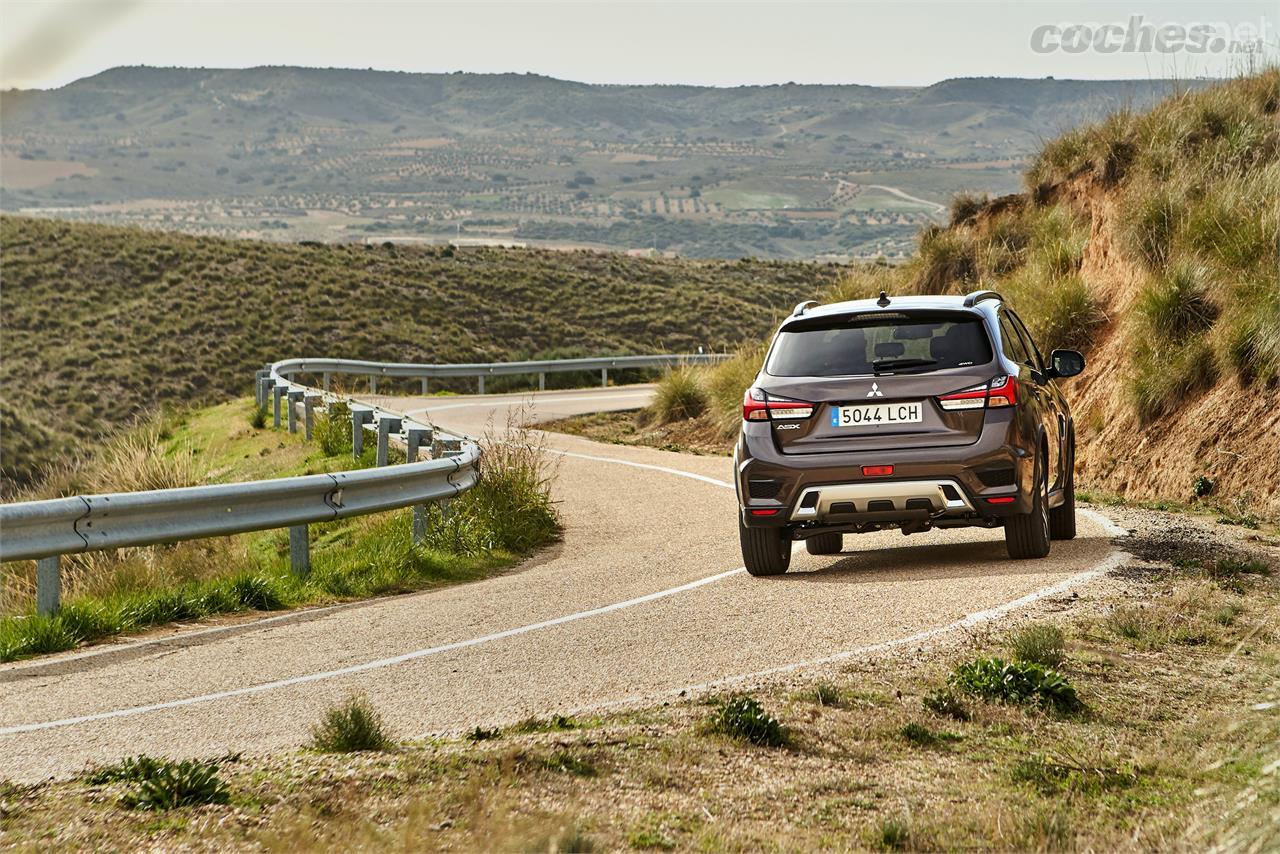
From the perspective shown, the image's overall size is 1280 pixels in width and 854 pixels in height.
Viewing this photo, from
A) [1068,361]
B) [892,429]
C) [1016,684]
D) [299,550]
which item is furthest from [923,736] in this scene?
[299,550]

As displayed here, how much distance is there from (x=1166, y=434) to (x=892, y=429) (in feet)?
22.5

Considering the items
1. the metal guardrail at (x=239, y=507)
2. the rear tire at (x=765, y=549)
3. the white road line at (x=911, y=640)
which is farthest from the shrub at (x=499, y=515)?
the white road line at (x=911, y=640)

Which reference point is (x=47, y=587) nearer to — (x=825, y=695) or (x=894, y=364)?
(x=825, y=695)

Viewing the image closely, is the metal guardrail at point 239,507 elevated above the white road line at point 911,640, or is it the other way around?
the metal guardrail at point 239,507

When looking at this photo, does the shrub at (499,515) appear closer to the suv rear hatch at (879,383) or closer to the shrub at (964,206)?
the suv rear hatch at (879,383)

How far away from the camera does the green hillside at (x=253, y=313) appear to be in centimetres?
5659

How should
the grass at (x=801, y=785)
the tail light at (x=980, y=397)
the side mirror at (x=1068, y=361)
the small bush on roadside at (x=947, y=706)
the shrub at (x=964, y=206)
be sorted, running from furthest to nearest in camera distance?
the shrub at (x=964, y=206) < the side mirror at (x=1068, y=361) < the tail light at (x=980, y=397) < the small bush on roadside at (x=947, y=706) < the grass at (x=801, y=785)

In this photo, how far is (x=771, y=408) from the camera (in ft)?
34.0

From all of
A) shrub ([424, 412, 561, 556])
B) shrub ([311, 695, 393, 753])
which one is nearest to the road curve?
shrub ([311, 695, 393, 753])

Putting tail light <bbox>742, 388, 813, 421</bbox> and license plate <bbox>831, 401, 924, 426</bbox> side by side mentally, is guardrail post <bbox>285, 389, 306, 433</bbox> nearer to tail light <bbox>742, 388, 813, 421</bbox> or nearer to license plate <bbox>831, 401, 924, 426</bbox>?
tail light <bbox>742, 388, 813, 421</bbox>

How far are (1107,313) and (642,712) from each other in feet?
47.4

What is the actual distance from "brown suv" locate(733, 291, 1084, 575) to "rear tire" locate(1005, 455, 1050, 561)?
2 centimetres

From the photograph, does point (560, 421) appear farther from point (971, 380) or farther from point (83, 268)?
point (83, 268)

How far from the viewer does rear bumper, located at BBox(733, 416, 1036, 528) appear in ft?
32.9
